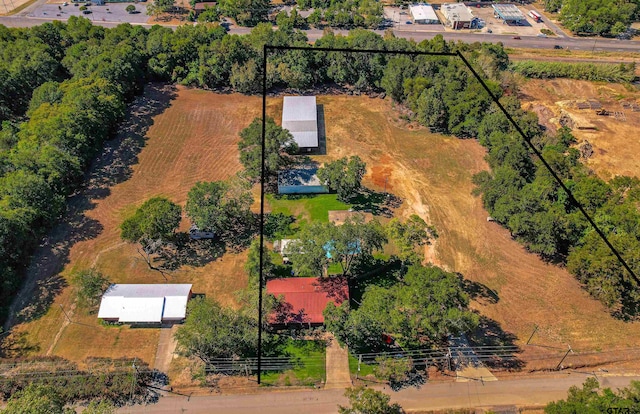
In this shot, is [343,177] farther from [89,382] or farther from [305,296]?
[89,382]

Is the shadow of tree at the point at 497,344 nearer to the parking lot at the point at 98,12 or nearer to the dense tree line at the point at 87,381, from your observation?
the dense tree line at the point at 87,381

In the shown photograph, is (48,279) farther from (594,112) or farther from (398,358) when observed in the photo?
(594,112)

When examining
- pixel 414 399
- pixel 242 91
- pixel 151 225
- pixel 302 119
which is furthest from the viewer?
pixel 242 91

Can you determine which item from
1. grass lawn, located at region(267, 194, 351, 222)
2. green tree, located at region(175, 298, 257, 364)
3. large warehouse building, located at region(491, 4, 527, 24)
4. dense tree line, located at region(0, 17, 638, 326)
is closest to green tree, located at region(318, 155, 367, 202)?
grass lawn, located at region(267, 194, 351, 222)

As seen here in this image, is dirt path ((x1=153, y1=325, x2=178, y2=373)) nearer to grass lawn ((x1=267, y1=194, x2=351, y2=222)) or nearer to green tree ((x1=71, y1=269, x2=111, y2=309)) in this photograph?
green tree ((x1=71, y1=269, x2=111, y2=309))

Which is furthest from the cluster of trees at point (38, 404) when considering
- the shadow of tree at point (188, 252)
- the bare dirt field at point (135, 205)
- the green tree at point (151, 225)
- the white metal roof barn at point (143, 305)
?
the shadow of tree at point (188, 252)

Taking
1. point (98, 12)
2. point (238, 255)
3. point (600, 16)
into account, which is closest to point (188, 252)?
point (238, 255)
